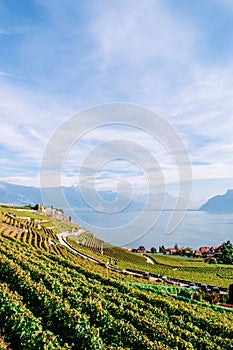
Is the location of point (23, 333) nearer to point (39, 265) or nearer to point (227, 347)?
point (227, 347)

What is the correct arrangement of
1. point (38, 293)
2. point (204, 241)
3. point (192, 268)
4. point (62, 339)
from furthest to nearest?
point (204, 241)
point (192, 268)
point (38, 293)
point (62, 339)

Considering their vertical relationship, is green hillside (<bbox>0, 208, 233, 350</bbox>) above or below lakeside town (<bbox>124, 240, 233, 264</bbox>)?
above

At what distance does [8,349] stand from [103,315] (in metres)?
3.38

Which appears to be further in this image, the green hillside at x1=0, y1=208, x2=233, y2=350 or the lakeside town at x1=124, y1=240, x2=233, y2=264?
the lakeside town at x1=124, y1=240, x2=233, y2=264

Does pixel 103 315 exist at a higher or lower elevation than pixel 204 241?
higher

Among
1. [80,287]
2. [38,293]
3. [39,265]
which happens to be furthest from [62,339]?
[39,265]

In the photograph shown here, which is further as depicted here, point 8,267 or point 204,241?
point 204,241

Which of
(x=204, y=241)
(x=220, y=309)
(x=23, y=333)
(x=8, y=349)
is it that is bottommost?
(x=204, y=241)

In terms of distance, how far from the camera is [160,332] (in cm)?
950

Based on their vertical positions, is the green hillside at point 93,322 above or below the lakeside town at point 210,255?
above

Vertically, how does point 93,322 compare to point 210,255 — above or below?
above

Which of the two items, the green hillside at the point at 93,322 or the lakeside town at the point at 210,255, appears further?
the lakeside town at the point at 210,255

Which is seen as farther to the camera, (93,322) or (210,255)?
(210,255)

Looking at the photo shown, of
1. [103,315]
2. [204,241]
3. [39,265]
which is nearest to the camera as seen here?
[103,315]
